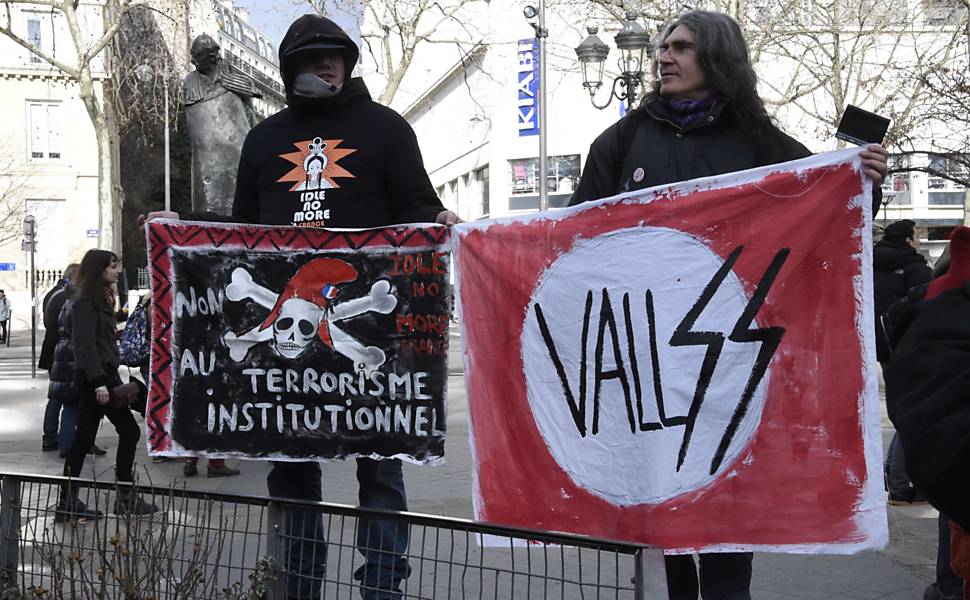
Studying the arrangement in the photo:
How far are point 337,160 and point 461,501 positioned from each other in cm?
414

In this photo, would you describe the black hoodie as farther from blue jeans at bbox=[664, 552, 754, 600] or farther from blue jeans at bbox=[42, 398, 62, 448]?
blue jeans at bbox=[42, 398, 62, 448]

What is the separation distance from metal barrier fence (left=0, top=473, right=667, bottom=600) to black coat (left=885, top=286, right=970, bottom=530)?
1004 millimetres

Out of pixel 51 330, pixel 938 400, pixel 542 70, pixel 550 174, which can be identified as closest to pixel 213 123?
pixel 51 330

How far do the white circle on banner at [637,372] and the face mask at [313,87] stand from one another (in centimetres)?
134

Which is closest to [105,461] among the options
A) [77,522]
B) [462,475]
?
[462,475]

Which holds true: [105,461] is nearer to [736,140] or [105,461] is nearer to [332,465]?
[332,465]

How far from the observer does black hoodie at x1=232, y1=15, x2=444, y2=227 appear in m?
4.52

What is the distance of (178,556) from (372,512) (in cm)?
91

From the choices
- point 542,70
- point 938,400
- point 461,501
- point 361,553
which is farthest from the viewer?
point 542,70

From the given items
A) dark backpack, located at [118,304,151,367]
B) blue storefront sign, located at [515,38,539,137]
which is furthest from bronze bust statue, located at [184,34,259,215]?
blue storefront sign, located at [515,38,539,137]

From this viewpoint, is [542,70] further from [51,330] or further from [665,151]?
[665,151]

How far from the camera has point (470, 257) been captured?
408 centimetres

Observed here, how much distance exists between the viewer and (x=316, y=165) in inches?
179

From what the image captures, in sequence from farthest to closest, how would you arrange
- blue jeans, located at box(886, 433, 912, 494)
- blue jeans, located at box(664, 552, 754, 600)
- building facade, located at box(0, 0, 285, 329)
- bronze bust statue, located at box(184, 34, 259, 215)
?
building facade, located at box(0, 0, 285, 329) < bronze bust statue, located at box(184, 34, 259, 215) < blue jeans, located at box(886, 433, 912, 494) < blue jeans, located at box(664, 552, 754, 600)
